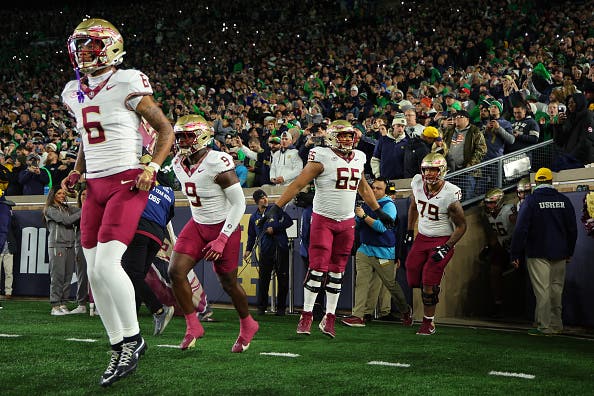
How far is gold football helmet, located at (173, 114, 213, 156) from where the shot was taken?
6719mm

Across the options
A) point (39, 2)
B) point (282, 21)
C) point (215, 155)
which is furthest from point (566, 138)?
point (39, 2)

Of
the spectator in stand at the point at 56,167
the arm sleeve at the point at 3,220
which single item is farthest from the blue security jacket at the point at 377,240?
the spectator in stand at the point at 56,167

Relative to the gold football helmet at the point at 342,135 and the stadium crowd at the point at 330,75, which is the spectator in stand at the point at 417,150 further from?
the gold football helmet at the point at 342,135

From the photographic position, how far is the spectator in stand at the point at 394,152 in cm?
1147

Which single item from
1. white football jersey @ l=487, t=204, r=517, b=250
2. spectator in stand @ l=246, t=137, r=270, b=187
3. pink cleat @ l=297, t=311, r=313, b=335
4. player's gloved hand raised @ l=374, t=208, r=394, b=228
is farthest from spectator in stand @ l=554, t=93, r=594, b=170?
spectator in stand @ l=246, t=137, r=270, b=187

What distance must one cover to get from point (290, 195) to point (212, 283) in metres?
5.06

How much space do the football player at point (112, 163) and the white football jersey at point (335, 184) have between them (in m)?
3.14

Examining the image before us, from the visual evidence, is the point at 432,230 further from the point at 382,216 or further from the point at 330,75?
the point at 330,75

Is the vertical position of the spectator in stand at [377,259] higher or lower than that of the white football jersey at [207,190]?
lower

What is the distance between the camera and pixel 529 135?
37.6ft

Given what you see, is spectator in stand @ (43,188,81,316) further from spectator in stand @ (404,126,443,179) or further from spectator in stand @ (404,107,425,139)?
spectator in stand @ (404,107,425,139)

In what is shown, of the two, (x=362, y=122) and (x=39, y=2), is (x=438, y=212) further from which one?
(x=39, y=2)

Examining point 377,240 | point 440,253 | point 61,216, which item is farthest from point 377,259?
point 61,216

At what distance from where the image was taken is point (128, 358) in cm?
500
